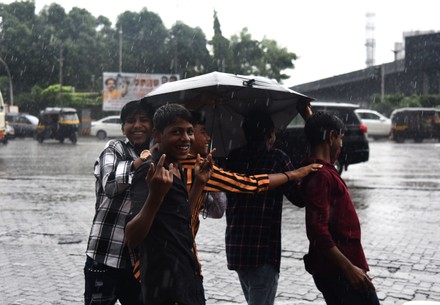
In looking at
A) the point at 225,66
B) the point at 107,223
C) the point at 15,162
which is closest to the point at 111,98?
the point at 225,66

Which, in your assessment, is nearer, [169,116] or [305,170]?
[169,116]

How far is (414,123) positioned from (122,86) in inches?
833

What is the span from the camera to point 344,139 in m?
14.7

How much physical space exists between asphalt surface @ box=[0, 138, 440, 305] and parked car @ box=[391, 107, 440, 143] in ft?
61.7

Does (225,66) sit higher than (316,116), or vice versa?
(225,66)

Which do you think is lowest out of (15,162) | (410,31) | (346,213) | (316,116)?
(15,162)

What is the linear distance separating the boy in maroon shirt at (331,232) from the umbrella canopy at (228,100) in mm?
556

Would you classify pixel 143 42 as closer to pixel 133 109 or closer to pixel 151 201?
pixel 133 109

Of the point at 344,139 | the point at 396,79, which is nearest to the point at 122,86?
the point at 396,79

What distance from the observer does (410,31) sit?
77938 millimetres

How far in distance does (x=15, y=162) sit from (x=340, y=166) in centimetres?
1092

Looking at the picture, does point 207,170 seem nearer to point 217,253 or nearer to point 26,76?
point 217,253

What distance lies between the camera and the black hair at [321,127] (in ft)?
10.1

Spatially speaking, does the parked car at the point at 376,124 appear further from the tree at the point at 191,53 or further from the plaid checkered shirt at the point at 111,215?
the plaid checkered shirt at the point at 111,215
